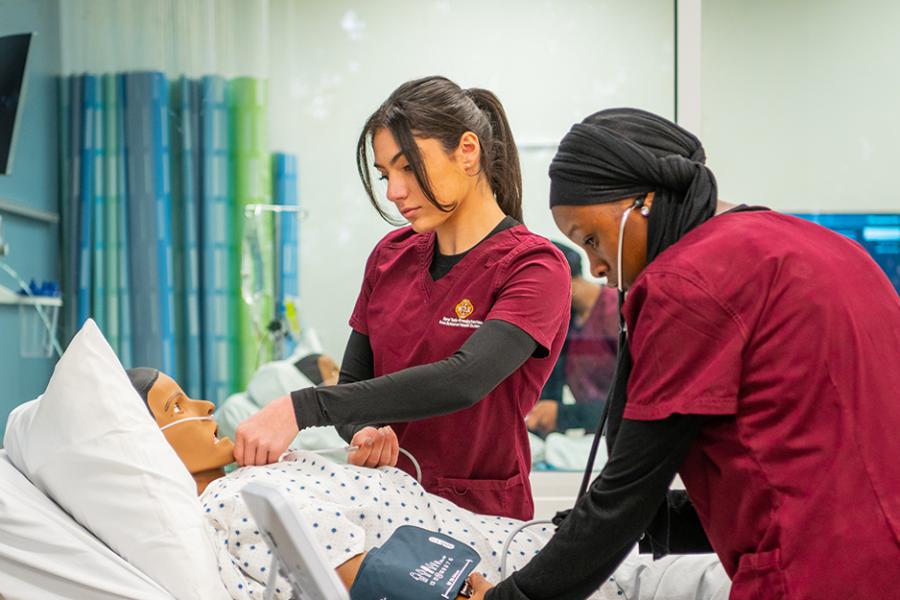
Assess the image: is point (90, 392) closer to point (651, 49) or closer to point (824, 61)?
point (651, 49)

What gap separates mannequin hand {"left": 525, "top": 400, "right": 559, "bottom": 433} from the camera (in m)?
3.38

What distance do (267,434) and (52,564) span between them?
35cm

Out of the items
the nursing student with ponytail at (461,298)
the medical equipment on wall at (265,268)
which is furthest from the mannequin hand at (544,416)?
the nursing student with ponytail at (461,298)

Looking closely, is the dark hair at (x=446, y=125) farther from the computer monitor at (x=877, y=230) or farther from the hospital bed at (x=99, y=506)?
the computer monitor at (x=877, y=230)

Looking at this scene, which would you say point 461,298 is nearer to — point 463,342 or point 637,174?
point 463,342

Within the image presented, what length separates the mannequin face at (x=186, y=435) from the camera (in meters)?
1.74

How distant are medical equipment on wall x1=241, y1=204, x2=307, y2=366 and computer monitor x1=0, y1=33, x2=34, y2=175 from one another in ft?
2.68

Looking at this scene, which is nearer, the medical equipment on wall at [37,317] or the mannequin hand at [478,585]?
the mannequin hand at [478,585]

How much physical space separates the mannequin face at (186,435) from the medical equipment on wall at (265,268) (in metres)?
1.64

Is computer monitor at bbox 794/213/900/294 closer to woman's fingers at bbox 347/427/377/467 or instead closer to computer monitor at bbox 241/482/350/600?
woman's fingers at bbox 347/427/377/467

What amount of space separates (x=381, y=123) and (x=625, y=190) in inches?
25.1

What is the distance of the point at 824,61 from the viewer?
3439mm

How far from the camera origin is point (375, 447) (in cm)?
169

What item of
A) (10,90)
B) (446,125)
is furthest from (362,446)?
(10,90)
